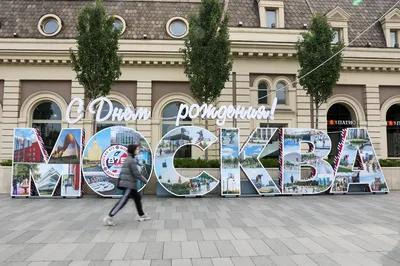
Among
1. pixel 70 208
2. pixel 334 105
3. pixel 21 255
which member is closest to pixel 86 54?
pixel 70 208

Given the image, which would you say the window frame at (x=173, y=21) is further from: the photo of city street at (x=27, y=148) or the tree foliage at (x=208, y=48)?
the photo of city street at (x=27, y=148)

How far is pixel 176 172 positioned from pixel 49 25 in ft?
52.7

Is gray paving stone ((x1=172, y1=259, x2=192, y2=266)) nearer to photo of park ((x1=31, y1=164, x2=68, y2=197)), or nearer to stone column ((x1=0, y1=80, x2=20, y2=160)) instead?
photo of park ((x1=31, y1=164, x2=68, y2=197))

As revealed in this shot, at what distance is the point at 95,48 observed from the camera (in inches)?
594

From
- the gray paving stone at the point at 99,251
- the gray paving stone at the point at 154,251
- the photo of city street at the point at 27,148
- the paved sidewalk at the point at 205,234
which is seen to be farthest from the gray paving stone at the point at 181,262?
the photo of city street at the point at 27,148

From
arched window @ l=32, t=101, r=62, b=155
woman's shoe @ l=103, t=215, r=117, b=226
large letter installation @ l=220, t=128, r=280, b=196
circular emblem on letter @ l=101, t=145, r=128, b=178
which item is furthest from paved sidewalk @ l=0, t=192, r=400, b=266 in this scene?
arched window @ l=32, t=101, r=62, b=155

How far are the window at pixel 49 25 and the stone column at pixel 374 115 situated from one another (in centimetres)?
2257

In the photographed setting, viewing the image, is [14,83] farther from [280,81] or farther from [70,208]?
[280,81]

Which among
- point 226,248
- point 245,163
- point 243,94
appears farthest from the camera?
point 243,94

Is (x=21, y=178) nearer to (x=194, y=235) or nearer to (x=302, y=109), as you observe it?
(x=194, y=235)

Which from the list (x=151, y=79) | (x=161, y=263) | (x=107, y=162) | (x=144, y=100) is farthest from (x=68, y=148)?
(x=161, y=263)

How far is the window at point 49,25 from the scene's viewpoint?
21562mm

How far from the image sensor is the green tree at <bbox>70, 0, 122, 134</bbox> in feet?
49.3

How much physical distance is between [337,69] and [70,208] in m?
14.7
